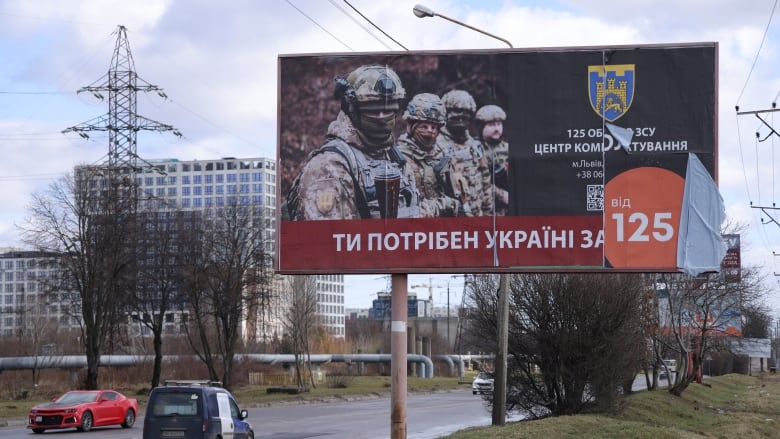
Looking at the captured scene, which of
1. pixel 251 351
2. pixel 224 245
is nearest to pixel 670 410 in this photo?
pixel 224 245

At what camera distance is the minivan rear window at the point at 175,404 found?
794 inches

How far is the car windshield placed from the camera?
32.6 m

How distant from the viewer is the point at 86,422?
1268 inches

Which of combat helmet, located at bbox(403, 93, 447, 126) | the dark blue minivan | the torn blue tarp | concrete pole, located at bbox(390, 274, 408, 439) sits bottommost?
the dark blue minivan

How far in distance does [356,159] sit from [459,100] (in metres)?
2.10

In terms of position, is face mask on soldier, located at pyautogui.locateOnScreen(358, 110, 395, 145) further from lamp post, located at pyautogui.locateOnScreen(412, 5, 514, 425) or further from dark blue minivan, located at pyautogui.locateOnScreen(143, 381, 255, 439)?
lamp post, located at pyautogui.locateOnScreen(412, 5, 514, 425)

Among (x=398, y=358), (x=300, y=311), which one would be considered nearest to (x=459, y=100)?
(x=398, y=358)

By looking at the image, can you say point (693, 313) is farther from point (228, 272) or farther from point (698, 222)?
point (698, 222)

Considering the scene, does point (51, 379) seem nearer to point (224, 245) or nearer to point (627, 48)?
point (224, 245)

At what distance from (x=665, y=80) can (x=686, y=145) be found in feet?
3.88

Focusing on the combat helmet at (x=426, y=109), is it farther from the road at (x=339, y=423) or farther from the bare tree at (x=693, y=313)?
the bare tree at (x=693, y=313)

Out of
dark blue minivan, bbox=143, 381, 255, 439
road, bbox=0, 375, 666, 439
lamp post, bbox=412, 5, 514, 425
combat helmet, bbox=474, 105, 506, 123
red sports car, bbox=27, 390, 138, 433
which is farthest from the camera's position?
red sports car, bbox=27, 390, 138, 433

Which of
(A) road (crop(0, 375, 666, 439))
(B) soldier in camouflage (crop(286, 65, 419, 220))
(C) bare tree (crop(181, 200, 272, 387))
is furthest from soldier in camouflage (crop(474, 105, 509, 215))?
(C) bare tree (crop(181, 200, 272, 387))

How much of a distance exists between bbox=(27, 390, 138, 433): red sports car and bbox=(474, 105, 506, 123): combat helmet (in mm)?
19491
